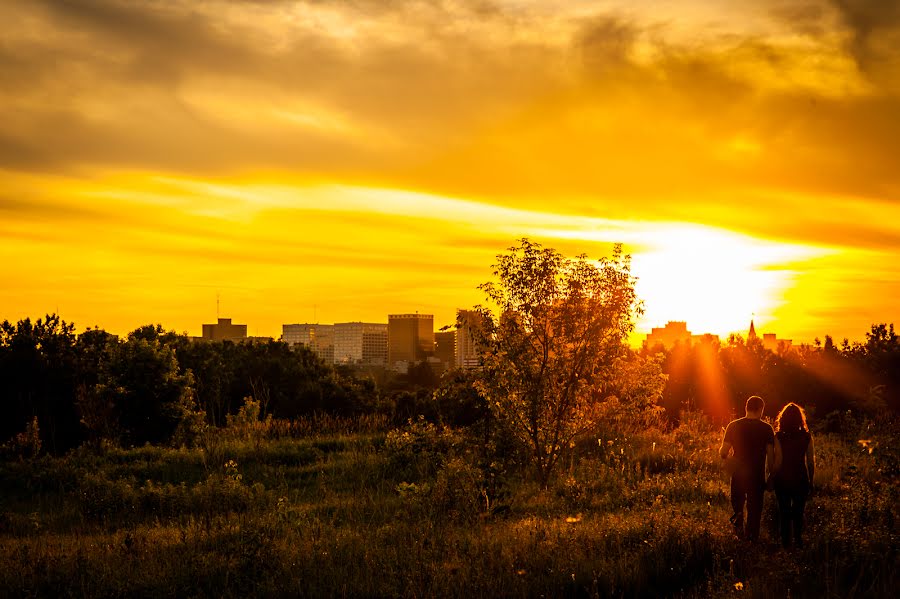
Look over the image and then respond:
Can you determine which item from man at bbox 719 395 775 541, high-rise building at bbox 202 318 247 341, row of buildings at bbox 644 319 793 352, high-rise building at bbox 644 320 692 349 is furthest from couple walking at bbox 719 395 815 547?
high-rise building at bbox 202 318 247 341

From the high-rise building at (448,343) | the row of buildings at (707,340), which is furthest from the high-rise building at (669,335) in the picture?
the high-rise building at (448,343)

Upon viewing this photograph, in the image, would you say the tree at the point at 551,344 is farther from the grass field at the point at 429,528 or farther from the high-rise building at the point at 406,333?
the high-rise building at the point at 406,333

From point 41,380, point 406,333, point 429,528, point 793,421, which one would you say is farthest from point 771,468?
point 406,333

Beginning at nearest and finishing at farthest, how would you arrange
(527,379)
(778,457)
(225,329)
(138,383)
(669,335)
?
1. (778,457)
2. (527,379)
3. (138,383)
4. (669,335)
5. (225,329)

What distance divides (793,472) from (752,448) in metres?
0.63

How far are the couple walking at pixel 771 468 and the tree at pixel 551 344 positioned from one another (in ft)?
15.6

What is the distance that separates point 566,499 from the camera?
14445 millimetres

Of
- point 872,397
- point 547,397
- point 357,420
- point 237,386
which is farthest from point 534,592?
point 237,386

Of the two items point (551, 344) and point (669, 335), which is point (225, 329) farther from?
point (551, 344)

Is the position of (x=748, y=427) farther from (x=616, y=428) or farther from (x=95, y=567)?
(x=616, y=428)

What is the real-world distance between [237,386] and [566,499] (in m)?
41.0

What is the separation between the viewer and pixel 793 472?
10789 millimetres

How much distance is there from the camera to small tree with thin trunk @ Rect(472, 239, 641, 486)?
50.9 feet

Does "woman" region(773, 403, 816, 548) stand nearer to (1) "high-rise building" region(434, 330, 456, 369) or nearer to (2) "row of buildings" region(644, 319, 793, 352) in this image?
(1) "high-rise building" region(434, 330, 456, 369)
